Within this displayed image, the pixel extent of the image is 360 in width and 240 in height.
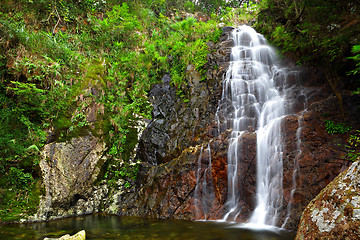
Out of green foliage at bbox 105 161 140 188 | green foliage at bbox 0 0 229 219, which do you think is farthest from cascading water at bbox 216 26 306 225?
green foliage at bbox 105 161 140 188

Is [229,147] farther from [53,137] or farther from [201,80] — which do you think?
[53,137]

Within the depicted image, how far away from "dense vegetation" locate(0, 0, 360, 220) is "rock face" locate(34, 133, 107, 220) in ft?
1.19

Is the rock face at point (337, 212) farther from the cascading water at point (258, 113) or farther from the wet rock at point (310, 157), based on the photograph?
the cascading water at point (258, 113)

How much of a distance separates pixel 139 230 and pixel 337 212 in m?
4.70

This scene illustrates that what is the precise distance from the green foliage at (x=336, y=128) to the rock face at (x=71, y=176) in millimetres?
8661

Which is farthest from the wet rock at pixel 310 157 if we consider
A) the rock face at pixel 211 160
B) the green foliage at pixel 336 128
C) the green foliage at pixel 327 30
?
the green foliage at pixel 327 30

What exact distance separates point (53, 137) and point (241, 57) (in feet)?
32.8

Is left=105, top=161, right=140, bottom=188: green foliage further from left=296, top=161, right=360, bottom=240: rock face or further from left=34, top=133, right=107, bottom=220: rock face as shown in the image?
left=296, top=161, right=360, bottom=240: rock face

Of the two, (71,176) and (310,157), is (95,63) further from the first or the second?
(310,157)

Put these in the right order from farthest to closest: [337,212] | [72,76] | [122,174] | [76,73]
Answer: [76,73] < [72,76] < [122,174] < [337,212]

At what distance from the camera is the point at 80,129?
9039 mm

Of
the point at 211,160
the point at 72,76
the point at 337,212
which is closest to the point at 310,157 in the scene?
the point at 211,160

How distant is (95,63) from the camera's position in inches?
450

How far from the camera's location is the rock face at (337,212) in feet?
8.21
